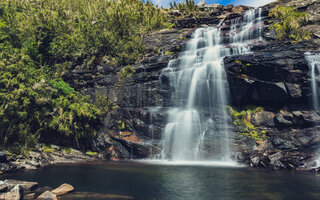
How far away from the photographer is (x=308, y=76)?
17.8 meters

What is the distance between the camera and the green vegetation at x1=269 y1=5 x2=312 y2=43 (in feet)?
71.3

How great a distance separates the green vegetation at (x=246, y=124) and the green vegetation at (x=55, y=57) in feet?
43.5

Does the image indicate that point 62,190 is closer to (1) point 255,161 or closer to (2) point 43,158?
(2) point 43,158

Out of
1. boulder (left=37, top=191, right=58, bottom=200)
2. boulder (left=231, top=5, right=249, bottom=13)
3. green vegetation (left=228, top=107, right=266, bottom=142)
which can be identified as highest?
boulder (left=231, top=5, right=249, bottom=13)

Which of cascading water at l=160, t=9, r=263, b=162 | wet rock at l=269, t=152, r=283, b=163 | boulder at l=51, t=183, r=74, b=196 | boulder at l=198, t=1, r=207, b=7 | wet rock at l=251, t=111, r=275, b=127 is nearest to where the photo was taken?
boulder at l=51, t=183, r=74, b=196

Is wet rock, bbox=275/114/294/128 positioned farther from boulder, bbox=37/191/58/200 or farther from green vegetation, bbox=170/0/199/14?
green vegetation, bbox=170/0/199/14

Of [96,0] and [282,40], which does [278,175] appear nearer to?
[282,40]

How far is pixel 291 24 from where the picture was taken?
23.1 meters

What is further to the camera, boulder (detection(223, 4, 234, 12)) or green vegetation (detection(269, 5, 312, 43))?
boulder (detection(223, 4, 234, 12))

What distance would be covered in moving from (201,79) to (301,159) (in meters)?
11.0

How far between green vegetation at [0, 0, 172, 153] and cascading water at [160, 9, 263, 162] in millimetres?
7243

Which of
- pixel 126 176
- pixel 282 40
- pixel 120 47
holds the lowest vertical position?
pixel 126 176

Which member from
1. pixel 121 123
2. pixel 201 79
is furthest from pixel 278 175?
pixel 121 123

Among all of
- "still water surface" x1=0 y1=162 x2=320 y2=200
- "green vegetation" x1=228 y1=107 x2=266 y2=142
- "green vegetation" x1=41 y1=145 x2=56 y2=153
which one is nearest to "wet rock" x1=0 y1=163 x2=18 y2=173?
"still water surface" x1=0 y1=162 x2=320 y2=200
